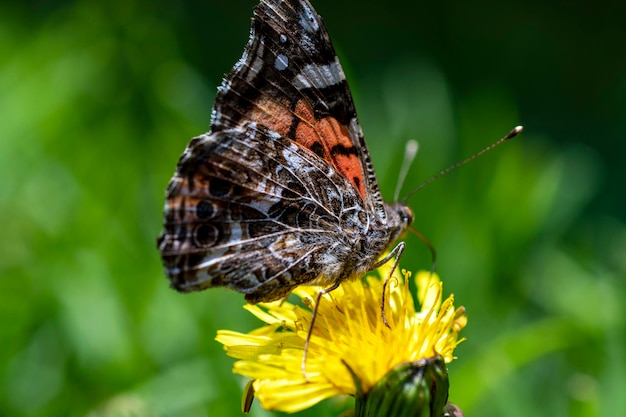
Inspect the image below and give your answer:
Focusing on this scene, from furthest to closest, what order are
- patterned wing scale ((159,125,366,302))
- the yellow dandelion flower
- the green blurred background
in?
the green blurred background, patterned wing scale ((159,125,366,302)), the yellow dandelion flower

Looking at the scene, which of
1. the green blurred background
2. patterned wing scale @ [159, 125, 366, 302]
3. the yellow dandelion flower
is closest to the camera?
the yellow dandelion flower

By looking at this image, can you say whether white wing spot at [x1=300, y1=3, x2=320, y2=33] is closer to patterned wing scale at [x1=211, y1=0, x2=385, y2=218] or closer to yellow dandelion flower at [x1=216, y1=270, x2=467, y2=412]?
patterned wing scale at [x1=211, y1=0, x2=385, y2=218]

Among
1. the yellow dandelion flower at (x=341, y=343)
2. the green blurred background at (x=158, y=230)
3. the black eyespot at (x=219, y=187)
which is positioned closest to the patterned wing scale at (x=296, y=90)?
the black eyespot at (x=219, y=187)

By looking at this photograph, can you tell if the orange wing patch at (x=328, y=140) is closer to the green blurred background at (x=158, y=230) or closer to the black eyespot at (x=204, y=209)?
the black eyespot at (x=204, y=209)

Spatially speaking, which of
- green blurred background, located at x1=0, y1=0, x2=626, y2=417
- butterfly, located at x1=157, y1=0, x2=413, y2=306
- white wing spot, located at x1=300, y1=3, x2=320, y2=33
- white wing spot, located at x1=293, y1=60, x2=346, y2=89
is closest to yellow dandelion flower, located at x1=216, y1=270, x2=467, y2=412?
butterfly, located at x1=157, y1=0, x2=413, y2=306

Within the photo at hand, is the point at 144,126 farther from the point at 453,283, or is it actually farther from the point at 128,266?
the point at 453,283

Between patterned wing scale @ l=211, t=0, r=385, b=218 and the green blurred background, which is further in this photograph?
the green blurred background

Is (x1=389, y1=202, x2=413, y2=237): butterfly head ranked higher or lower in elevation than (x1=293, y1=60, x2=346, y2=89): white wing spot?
lower

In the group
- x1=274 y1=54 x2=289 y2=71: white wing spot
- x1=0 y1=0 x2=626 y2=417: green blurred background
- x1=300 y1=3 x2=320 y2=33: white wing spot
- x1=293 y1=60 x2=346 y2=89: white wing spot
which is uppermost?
x1=300 y1=3 x2=320 y2=33: white wing spot
